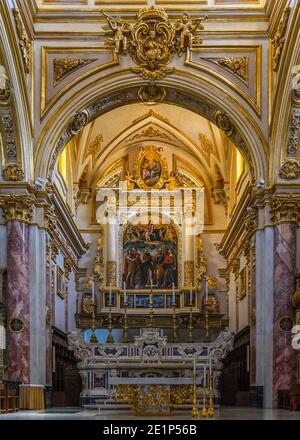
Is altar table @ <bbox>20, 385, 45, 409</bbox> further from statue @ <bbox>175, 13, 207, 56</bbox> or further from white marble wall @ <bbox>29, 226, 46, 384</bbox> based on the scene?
statue @ <bbox>175, 13, 207, 56</bbox>

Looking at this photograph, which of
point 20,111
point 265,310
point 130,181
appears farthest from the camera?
point 130,181

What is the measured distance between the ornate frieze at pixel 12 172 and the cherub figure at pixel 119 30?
351 cm

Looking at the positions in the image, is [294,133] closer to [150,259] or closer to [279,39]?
[279,39]

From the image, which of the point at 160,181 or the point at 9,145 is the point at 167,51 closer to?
the point at 9,145

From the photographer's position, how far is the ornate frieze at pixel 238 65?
2195 cm

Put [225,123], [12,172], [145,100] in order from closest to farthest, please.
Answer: [12,172]
[225,123]
[145,100]

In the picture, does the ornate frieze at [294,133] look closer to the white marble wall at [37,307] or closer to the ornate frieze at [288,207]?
the ornate frieze at [288,207]

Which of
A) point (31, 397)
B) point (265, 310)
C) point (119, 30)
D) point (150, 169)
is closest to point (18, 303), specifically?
point (31, 397)

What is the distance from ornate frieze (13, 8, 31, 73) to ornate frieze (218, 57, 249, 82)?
14.4ft

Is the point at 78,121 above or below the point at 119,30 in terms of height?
below

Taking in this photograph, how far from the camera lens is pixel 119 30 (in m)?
21.7

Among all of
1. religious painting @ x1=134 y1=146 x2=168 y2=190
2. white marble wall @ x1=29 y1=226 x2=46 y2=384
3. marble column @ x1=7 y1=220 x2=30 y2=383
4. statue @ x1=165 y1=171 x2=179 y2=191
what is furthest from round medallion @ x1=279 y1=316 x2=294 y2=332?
religious painting @ x1=134 y1=146 x2=168 y2=190

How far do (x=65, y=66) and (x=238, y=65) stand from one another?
13.1ft

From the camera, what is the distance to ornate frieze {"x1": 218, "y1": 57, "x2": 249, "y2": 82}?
2195 cm
